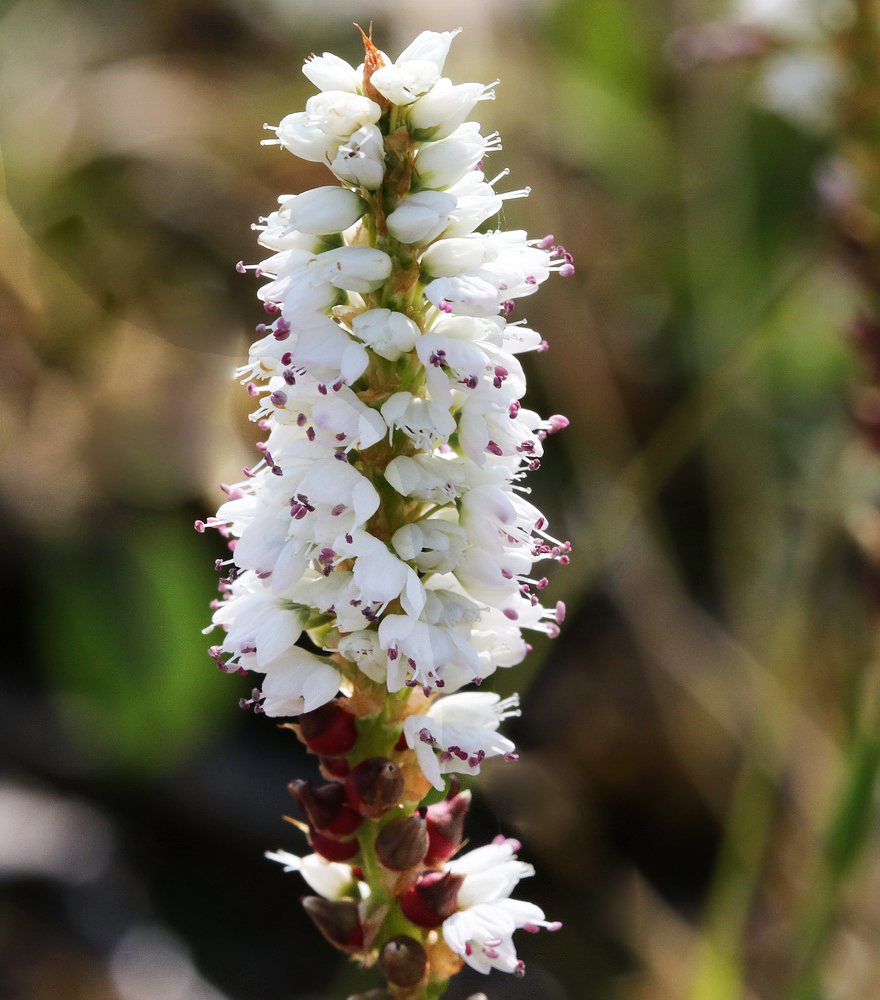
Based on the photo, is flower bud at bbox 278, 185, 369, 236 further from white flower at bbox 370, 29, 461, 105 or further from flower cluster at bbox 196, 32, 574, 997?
white flower at bbox 370, 29, 461, 105

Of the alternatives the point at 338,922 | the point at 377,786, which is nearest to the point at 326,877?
the point at 338,922

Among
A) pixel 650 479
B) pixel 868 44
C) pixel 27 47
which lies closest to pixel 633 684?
Answer: pixel 650 479

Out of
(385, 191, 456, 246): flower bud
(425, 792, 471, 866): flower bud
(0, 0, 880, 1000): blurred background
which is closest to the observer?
(385, 191, 456, 246): flower bud

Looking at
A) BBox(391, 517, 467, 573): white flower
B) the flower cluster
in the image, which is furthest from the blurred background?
BBox(391, 517, 467, 573): white flower

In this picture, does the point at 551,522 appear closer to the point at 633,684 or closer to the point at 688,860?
the point at 633,684

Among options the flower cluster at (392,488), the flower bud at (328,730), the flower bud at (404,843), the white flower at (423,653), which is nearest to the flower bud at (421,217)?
the flower cluster at (392,488)

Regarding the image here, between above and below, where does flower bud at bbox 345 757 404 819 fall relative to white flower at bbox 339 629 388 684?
below

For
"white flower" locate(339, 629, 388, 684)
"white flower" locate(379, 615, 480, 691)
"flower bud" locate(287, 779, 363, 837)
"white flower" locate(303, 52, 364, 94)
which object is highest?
"white flower" locate(303, 52, 364, 94)
